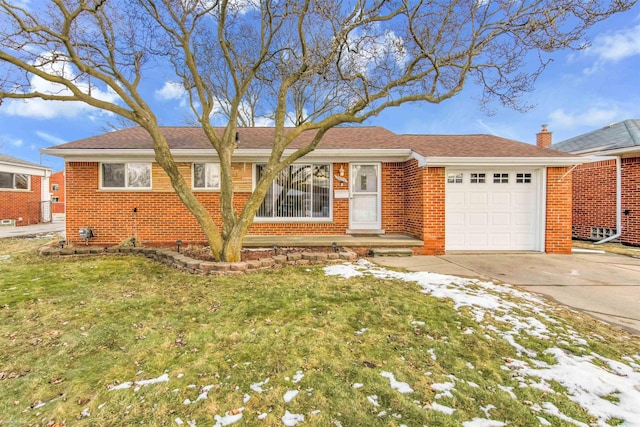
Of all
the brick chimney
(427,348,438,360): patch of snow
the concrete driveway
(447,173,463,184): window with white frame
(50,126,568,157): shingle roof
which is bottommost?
(427,348,438,360): patch of snow

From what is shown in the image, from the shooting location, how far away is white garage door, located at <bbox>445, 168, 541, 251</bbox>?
8.03 m

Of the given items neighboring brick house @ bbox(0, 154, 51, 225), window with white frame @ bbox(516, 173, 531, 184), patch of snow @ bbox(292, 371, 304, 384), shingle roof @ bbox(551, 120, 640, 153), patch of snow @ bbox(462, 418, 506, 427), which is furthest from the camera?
neighboring brick house @ bbox(0, 154, 51, 225)

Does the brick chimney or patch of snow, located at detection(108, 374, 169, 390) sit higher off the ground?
the brick chimney

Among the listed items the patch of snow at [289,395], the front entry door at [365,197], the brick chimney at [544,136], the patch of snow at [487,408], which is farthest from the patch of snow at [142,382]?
the brick chimney at [544,136]

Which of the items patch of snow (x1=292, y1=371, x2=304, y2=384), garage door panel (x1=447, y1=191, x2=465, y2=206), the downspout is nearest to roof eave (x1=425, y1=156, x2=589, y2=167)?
garage door panel (x1=447, y1=191, x2=465, y2=206)

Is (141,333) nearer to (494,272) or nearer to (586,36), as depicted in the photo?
(494,272)

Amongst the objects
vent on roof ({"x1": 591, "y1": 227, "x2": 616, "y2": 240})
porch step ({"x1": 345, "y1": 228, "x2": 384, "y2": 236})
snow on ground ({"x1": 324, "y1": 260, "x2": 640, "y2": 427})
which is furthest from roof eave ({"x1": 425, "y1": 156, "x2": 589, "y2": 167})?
vent on roof ({"x1": 591, "y1": 227, "x2": 616, "y2": 240})

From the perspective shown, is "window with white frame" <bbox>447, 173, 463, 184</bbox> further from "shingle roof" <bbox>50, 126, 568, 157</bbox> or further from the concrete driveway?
the concrete driveway

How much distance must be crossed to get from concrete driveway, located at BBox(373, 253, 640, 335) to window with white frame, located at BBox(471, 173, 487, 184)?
6.53 ft

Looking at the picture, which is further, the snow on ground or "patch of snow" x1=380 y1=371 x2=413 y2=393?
"patch of snow" x1=380 y1=371 x2=413 y2=393

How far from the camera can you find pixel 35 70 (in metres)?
5.24

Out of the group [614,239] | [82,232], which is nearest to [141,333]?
[82,232]

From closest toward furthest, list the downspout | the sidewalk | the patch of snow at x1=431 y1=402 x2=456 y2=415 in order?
1. the patch of snow at x1=431 y1=402 x2=456 y2=415
2. the downspout
3. the sidewalk

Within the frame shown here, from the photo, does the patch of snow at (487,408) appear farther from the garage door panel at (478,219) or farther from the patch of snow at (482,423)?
the garage door panel at (478,219)
